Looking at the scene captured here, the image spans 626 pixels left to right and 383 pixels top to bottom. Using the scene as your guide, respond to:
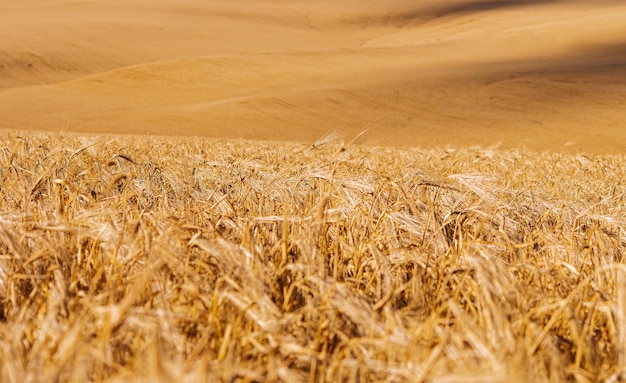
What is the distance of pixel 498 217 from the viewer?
3156 millimetres

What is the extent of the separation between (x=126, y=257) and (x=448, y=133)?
24.3 m

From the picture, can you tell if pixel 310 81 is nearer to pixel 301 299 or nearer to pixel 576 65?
pixel 576 65

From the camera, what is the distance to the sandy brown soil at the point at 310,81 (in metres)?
26.5

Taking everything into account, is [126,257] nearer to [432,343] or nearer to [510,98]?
[432,343]

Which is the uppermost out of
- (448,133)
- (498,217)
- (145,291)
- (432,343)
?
(145,291)

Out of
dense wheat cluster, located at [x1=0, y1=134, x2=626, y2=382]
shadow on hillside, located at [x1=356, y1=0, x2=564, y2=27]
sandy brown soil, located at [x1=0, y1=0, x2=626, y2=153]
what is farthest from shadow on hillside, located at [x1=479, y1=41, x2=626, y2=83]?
shadow on hillside, located at [x1=356, y1=0, x2=564, y2=27]

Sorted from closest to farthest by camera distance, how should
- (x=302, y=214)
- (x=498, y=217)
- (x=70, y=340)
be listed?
(x=70, y=340)
(x=302, y=214)
(x=498, y=217)

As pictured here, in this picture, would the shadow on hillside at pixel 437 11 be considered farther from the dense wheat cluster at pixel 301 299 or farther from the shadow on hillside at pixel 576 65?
the dense wheat cluster at pixel 301 299

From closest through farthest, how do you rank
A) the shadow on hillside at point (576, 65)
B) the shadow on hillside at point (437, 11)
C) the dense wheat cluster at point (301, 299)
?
the dense wheat cluster at point (301, 299) → the shadow on hillside at point (576, 65) → the shadow on hillside at point (437, 11)

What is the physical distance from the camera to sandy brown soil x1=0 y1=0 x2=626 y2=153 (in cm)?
2650

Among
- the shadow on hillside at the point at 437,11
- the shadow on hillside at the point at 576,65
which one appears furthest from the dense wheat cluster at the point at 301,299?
the shadow on hillside at the point at 437,11

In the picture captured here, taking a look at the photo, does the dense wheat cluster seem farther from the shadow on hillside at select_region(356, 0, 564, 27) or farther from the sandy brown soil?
the shadow on hillside at select_region(356, 0, 564, 27)

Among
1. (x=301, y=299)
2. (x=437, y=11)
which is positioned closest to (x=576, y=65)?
(x=301, y=299)

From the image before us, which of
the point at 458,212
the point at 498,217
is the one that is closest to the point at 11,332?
the point at 458,212
